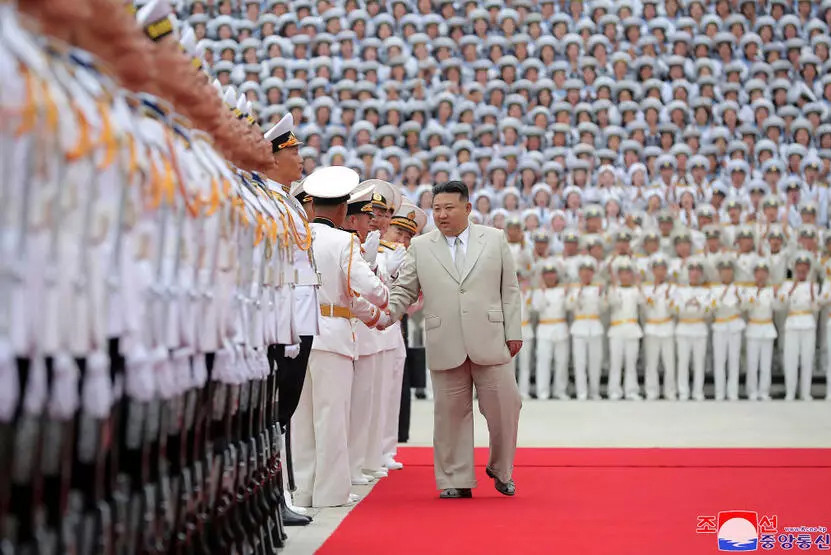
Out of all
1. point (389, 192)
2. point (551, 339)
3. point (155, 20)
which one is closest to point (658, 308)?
point (551, 339)

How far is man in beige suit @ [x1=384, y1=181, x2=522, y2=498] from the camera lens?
19.3 feet

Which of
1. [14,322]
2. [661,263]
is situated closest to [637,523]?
[14,322]

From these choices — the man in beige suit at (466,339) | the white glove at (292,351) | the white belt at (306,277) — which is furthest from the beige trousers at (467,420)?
the white glove at (292,351)

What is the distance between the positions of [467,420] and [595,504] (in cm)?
80

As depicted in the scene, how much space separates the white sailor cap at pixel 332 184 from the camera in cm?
555

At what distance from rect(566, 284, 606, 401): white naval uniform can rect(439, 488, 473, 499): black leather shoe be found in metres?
6.43

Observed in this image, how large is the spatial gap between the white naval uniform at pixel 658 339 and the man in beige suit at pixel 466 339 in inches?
252

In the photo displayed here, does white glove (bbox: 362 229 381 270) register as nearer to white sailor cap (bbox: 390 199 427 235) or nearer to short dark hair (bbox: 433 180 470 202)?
short dark hair (bbox: 433 180 470 202)

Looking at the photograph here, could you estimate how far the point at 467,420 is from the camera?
6000 millimetres

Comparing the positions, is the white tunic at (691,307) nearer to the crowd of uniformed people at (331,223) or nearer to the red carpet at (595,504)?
the crowd of uniformed people at (331,223)

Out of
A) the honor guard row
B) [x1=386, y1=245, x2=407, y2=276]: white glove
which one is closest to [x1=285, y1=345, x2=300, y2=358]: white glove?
the honor guard row

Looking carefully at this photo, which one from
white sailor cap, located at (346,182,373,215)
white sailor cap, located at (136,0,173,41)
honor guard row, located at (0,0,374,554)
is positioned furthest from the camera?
white sailor cap, located at (346,182,373,215)

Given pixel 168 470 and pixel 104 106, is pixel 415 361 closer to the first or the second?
pixel 168 470

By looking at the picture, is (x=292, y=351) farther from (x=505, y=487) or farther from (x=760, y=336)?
(x=760, y=336)
